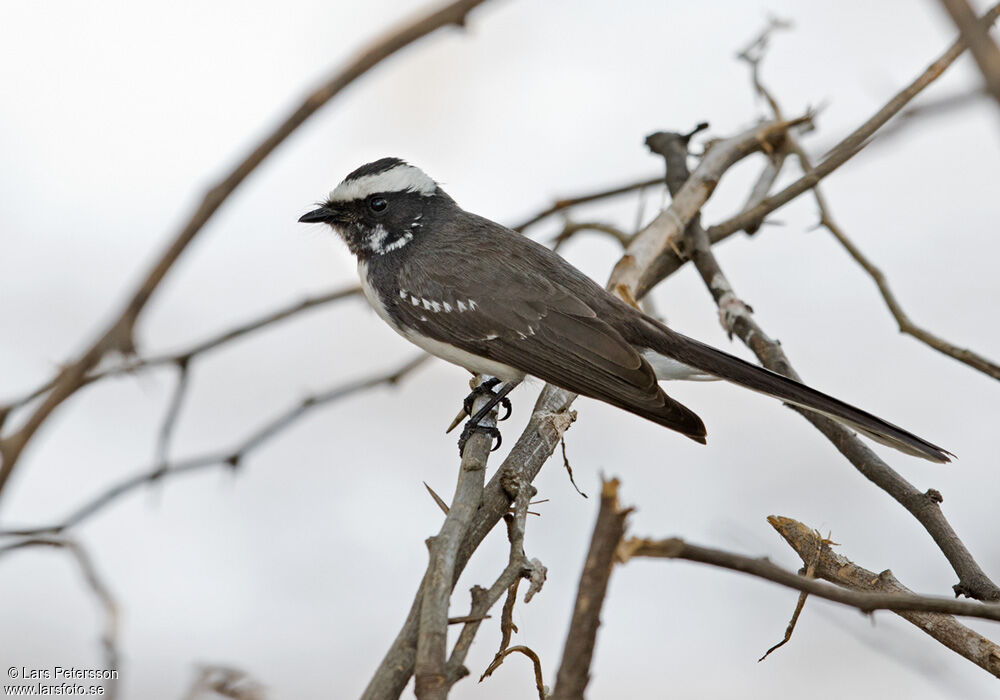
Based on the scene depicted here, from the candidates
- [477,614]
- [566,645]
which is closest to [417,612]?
[477,614]

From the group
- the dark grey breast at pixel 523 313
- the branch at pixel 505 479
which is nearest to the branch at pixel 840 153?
the branch at pixel 505 479

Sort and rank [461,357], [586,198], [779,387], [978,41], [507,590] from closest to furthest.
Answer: [978,41]
[507,590]
[779,387]
[461,357]
[586,198]

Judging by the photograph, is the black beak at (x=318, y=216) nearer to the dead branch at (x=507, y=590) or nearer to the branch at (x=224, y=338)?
the branch at (x=224, y=338)

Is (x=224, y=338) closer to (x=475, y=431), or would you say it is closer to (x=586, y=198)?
(x=475, y=431)

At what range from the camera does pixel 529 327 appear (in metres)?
4.34

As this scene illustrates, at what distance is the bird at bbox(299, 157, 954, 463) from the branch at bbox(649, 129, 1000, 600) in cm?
11

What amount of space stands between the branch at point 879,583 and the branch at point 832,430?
0.20 metres

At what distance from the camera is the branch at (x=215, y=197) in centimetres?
130

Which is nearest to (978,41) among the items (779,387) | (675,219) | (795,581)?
(795,581)

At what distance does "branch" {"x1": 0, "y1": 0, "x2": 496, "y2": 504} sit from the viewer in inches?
51.1

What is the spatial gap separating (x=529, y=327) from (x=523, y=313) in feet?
0.27

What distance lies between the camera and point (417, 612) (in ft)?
7.64

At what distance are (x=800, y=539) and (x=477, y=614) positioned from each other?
1.08 meters

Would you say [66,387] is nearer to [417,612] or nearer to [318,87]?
[318,87]
